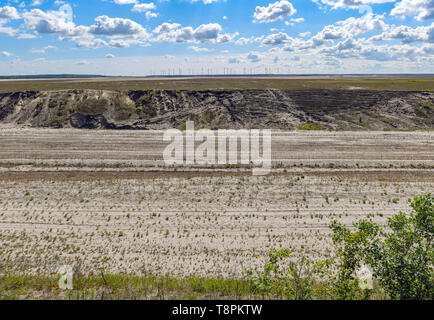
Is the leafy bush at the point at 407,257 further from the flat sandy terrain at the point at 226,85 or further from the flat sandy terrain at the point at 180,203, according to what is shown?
the flat sandy terrain at the point at 226,85

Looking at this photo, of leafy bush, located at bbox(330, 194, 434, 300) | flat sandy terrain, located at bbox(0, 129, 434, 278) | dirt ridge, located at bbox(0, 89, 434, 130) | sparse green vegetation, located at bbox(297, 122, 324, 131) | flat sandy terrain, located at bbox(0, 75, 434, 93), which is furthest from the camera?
flat sandy terrain, located at bbox(0, 75, 434, 93)

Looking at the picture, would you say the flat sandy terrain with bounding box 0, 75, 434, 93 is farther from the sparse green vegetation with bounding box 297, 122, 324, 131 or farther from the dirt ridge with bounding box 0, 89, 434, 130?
the sparse green vegetation with bounding box 297, 122, 324, 131

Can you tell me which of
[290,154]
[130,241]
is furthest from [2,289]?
[290,154]

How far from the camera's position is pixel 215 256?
56.9 feet

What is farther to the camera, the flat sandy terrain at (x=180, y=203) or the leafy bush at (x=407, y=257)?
the flat sandy terrain at (x=180, y=203)

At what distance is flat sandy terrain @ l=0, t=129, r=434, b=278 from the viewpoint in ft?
57.1

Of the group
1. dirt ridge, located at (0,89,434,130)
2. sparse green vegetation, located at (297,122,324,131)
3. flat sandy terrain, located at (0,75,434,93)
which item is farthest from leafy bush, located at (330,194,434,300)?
flat sandy terrain, located at (0,75,434,93)

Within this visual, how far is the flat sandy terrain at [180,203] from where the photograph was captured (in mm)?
17406

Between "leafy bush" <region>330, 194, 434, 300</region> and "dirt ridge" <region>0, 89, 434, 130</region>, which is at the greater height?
"dirt ridge" <region>0, 89, 434, 130</region>

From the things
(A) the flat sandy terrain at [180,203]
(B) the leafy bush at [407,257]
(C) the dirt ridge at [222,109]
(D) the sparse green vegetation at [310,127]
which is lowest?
(A) the flat sandy terrain at [180,203]

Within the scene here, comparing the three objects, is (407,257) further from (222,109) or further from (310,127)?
(222,109)

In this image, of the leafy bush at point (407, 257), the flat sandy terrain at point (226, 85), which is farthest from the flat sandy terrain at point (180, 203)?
the flat sandy terrain at point (226, 85)

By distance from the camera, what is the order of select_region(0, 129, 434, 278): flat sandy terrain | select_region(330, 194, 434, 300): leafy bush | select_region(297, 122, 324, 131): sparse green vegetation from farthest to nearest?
select_region(297, 122, 324, 131): sparse green vegetation < select_region(0, 129, 434, 278): flat sandy terrain < select_region(330, 194, 434, 300): leafy bush

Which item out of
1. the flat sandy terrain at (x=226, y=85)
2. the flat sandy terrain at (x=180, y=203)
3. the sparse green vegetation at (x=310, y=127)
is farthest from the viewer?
the flat sandy terrain at (x=226, y=85)
